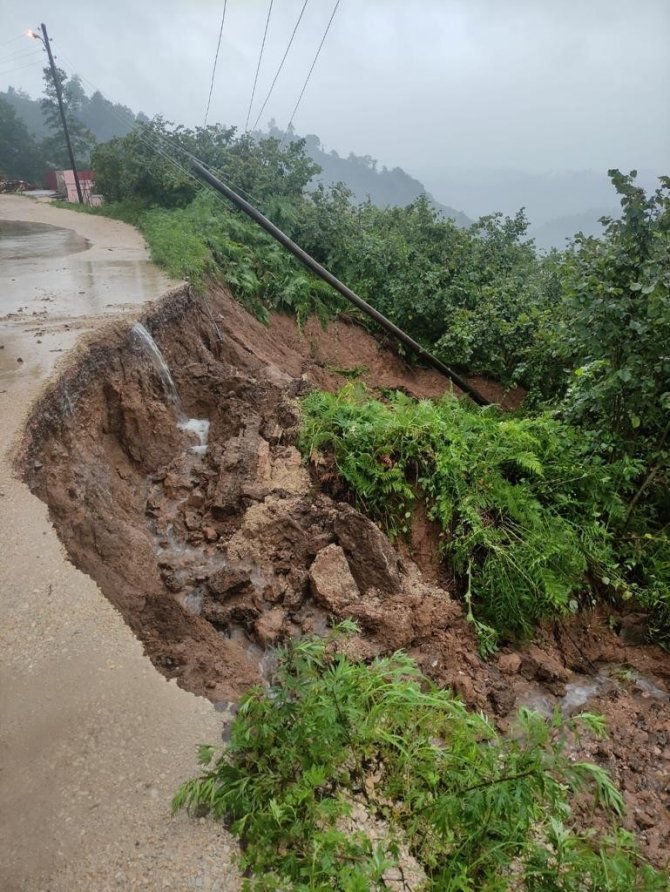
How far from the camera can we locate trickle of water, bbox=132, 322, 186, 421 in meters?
7.15

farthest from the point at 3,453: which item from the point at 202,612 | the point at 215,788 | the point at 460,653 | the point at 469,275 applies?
the point at 469,275

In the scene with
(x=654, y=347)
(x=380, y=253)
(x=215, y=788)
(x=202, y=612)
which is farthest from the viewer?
(x=380, y=253)

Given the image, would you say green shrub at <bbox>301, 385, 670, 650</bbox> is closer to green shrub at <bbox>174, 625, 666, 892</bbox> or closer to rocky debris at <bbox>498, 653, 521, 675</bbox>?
rocky debris at <bbox>498, 653, 521, 675</bbox>

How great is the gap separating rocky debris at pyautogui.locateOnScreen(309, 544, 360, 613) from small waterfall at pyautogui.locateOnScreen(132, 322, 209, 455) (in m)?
2.84

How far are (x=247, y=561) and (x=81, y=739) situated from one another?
2.49 meters

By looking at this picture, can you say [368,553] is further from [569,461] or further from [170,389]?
[170,389]

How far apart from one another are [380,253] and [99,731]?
11.8 m

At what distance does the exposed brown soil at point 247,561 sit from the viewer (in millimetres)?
3793

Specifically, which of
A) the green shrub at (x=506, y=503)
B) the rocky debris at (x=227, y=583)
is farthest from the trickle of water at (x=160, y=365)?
the rocky debris at (x=227, y=583)

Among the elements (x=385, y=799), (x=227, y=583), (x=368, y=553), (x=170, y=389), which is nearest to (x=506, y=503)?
(x=368, y=553)

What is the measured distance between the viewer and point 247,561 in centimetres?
502

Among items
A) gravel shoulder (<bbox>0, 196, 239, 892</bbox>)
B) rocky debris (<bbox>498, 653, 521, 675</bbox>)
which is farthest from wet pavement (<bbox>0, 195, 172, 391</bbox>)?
rocky debris (<bbox>498, 653, 521, 675</bbox>)

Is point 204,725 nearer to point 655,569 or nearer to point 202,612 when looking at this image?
point 202,612

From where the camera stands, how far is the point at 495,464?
532 cm
